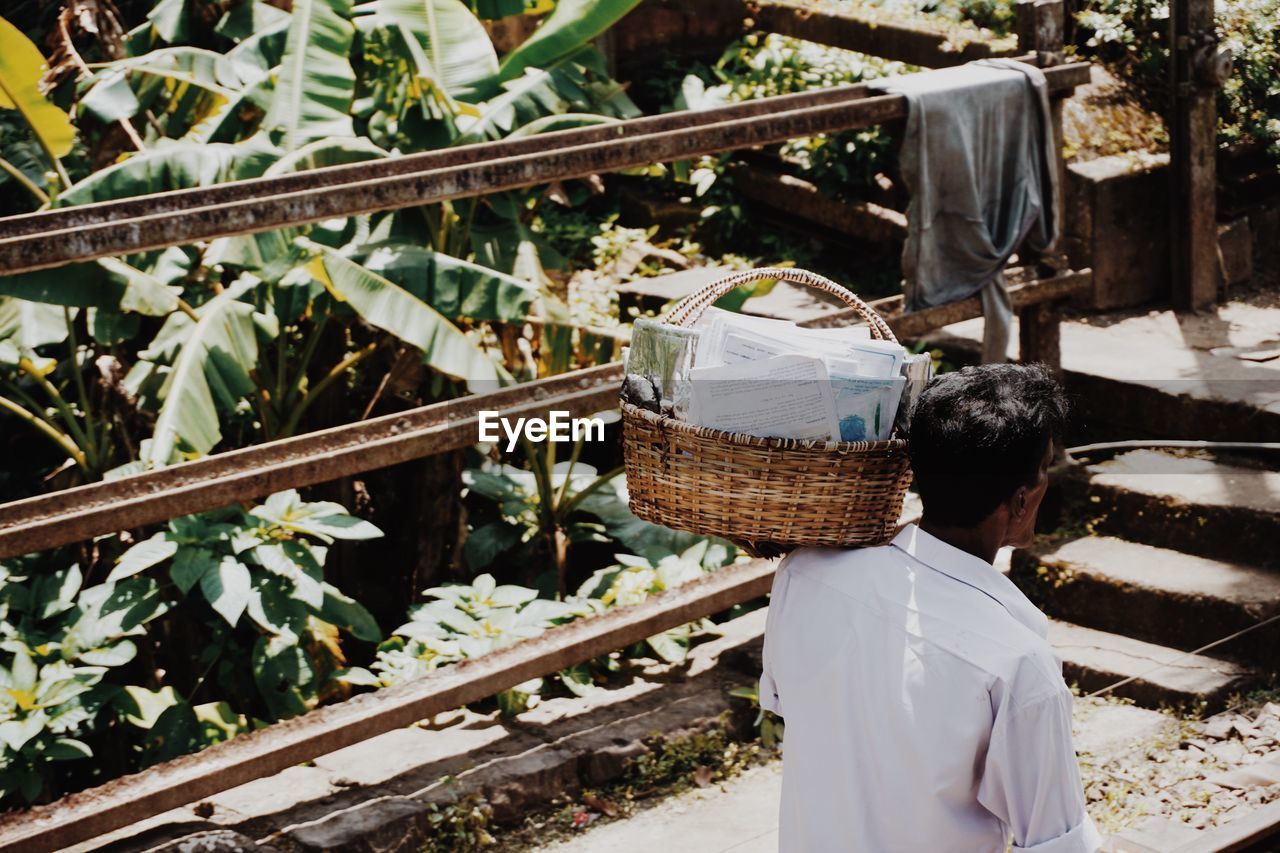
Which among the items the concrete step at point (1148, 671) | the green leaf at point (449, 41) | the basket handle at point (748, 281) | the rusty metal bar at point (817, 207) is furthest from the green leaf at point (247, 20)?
the basket handle at point (748, 281)

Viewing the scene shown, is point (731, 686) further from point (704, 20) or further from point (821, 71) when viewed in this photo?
point (704, 20)

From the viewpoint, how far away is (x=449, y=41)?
6246mm

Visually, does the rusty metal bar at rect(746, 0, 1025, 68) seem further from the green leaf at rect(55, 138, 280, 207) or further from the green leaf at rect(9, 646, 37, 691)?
the green leaf at rect(9, 646, 37, 691)

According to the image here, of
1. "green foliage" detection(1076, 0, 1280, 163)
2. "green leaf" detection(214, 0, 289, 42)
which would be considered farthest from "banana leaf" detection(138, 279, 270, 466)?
Answer: "green foliage" detection(1076, 0, 1280, 163)

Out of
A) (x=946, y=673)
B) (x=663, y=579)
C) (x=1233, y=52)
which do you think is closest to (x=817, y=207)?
(x=1233, y=52)

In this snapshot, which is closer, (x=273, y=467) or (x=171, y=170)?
(x=273, y=467)

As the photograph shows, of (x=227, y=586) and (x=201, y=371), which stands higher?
(x=201, y=371)

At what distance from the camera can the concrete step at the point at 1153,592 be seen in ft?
15.4

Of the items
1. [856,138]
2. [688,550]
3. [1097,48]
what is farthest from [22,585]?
[1097,48]

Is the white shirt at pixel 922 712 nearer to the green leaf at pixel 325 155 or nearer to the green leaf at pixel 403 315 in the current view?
the green leaf at pixel 403 315

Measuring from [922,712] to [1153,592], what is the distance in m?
3.23

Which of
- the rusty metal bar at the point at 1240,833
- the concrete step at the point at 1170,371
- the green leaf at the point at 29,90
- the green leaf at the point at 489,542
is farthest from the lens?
the green leaf at the point at 489,542

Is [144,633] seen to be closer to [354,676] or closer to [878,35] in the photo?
[354,676]

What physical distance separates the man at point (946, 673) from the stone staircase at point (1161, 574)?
2865mm
